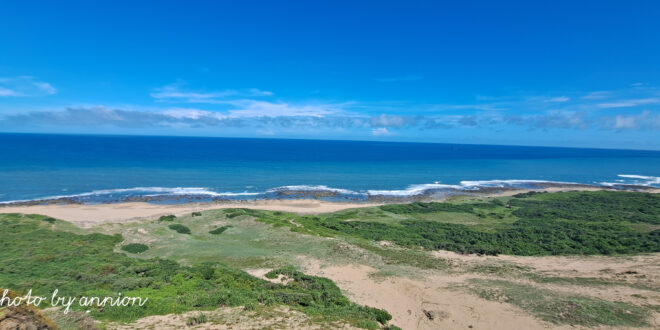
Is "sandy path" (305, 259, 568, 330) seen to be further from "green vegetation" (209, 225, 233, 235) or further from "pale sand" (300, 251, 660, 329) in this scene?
"green vegetation" (209, 225, 233, 235)

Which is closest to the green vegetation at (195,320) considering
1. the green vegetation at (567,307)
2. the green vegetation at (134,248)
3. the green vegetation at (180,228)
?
the green vegetation at (567,307)

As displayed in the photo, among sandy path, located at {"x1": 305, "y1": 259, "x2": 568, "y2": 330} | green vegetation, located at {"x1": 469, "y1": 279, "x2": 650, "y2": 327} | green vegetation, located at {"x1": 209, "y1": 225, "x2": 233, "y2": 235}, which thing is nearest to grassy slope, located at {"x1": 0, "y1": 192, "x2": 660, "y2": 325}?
green vegetation, located at {"x1": 469, "y1": 279, "x2": 650, "y2": 327}

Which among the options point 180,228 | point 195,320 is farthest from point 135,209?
point 195,320

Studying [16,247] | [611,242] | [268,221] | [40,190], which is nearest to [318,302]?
[268,221]

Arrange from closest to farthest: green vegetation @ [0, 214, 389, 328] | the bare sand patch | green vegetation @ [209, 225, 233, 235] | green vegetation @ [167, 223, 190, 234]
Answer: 1. the bare sand patch
2. green vegetation @ [0, 214, 389, 328]
3. green vegetation @ [167, 223, 190, 234]
4. green vegetation @ [209, 225, 233, 235]

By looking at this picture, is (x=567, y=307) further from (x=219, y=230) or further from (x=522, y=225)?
(x=219, y=230)

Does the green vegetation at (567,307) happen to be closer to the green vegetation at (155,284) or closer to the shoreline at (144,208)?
the green vegetation at (155,284)
